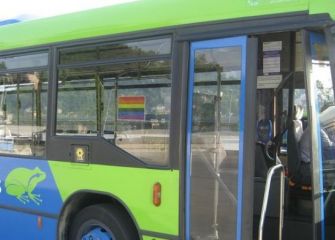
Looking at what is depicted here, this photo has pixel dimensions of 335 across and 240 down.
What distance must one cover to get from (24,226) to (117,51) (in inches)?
88.8

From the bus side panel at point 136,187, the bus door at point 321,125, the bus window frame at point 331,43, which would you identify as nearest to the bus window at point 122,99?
the bus side panel at point 136,187

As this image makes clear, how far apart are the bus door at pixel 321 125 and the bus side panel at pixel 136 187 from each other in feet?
3.79

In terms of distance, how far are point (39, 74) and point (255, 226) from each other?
272cm

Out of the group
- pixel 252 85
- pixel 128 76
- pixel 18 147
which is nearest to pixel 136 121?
pixel 128 76

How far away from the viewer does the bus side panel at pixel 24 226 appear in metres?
5.83

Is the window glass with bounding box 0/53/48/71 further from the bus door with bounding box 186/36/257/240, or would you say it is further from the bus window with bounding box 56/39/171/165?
the bus door with bounding box 186/36/257/240

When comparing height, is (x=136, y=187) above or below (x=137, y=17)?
below

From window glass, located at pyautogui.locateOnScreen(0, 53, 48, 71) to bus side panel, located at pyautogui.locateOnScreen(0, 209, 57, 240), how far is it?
161 cm

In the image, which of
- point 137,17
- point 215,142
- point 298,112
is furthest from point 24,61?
point 298,112

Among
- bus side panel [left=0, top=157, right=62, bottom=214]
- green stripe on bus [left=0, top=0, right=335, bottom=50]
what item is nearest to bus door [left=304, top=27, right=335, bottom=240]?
green stripe on bus [left=0, top=0, right=335, bottom=50]

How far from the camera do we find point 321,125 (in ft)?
14.0

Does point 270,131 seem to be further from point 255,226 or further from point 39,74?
point 39,74

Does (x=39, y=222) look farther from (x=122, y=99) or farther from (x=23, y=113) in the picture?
(x=122, y=99)

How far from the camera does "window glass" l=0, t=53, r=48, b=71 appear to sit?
5.99 metres
